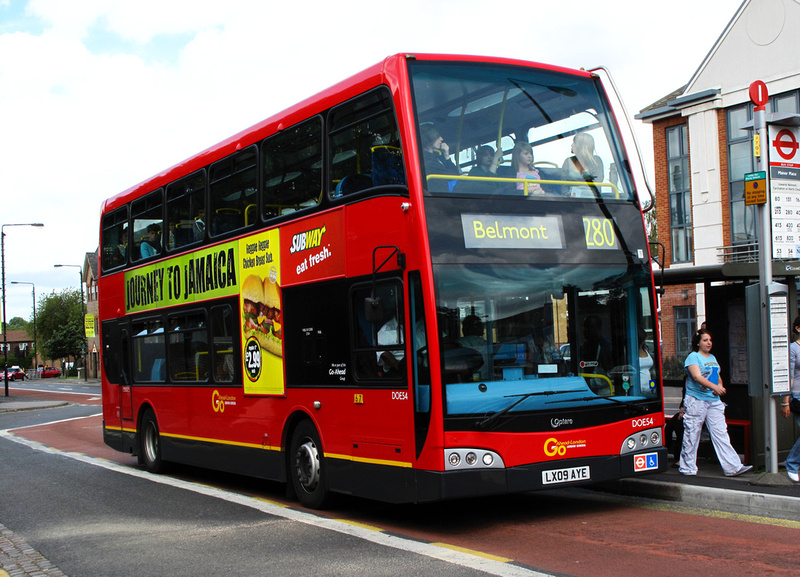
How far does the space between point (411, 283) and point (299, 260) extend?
7.64ft

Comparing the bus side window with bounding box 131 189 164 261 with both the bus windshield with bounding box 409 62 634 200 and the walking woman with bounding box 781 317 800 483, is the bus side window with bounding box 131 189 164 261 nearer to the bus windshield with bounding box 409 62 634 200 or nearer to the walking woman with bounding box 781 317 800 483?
the bus windshield with bounding box 409 62 634 200

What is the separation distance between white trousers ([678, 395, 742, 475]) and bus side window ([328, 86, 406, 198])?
179 inches

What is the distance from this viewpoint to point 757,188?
9.52m

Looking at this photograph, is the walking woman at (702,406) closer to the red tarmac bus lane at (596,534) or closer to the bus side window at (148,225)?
the red tarmac bus lane at (596,534)

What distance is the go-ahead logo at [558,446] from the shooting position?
818 cm

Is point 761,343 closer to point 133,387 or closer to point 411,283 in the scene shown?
point 411,283

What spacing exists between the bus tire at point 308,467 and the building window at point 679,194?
2752 cm

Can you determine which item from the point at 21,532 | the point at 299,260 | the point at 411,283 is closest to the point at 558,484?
the point at 411,283

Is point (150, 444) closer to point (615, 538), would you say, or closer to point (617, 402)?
point (617, 402)

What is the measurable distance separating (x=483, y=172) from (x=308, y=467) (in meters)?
3.77

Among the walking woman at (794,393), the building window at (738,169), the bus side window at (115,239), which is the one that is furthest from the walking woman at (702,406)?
the building window at (738,169)

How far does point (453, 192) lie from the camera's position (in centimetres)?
823

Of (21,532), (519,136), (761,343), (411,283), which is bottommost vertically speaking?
(21,532)

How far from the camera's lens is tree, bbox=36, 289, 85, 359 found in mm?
100625
